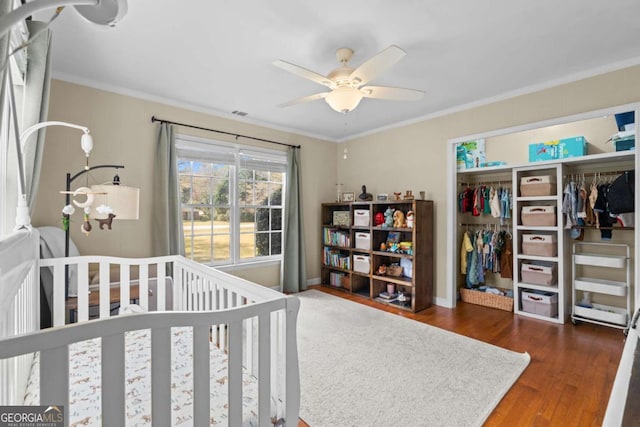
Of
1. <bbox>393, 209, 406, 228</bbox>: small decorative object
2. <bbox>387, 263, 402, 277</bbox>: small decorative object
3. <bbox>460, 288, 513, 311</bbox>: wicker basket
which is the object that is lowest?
<bbox>460, 288, 513, 311</bbox>: wicker basket

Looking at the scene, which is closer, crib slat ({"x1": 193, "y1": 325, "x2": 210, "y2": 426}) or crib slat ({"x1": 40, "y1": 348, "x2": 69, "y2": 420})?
crib slat ({"x1": 40, "y1": 348, "x2": 69, "y2": 420})

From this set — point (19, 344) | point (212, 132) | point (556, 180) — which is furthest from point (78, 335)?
point (556, 180)

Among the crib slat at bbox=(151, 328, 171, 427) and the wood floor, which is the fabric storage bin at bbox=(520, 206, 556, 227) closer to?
the wood floor

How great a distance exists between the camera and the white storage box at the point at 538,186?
10.5 feet

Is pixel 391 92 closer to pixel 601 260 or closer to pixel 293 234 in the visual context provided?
pixel 293 234

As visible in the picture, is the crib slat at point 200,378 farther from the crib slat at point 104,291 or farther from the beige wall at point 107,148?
the beige wall at point 107,148

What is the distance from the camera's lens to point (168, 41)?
219 centimetres

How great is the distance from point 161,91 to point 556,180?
428 cm

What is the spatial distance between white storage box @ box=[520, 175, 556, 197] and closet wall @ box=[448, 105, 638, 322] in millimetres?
95

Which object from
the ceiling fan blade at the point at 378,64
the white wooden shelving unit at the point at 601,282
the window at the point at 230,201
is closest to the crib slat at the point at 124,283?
the window at the point at 230,201

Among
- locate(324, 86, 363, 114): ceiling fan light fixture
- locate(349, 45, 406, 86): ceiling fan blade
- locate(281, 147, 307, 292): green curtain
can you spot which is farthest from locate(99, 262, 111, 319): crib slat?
locate(281, 147, 307, 292): green curtain

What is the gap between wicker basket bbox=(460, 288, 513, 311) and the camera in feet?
11.5

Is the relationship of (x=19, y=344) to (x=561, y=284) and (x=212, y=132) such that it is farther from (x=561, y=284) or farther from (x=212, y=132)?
(x=561, y=284)

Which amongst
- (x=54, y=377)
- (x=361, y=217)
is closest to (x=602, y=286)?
(x=361, y=217)
